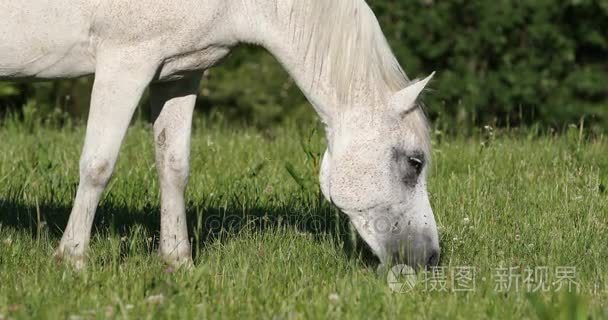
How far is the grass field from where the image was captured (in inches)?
A: 160

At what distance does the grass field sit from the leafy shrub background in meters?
3.92

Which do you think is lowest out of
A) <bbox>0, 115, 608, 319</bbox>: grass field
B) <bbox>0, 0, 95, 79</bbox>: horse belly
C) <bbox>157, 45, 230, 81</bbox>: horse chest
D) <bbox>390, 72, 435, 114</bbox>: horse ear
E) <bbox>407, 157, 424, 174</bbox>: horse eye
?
<bbox>0, 115, 608, 319</bbox>: grass field

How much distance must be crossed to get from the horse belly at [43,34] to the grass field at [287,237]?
735 millimetres

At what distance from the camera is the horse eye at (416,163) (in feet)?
15.6

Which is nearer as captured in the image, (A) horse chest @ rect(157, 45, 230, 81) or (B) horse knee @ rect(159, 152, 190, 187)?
(A) horse chest @ rect(157, 45, 230, 81)

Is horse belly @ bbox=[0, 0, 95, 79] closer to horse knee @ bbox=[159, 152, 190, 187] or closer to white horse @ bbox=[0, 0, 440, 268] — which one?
white horse @ bbox=[0, 0, 440, 268]

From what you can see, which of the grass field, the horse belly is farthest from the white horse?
the grass field

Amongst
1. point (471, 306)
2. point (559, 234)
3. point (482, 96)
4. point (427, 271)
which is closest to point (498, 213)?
point (559, 234)

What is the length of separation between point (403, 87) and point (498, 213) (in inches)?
57.4

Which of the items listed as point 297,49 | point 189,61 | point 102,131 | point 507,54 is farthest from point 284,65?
point 507,54

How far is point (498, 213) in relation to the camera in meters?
5.98

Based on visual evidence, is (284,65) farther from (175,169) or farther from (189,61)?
(175,169)

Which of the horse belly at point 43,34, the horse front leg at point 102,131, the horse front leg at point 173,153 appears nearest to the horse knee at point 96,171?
the horse front leg at point 102,131

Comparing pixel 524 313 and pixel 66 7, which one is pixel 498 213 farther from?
pixel 66 7
